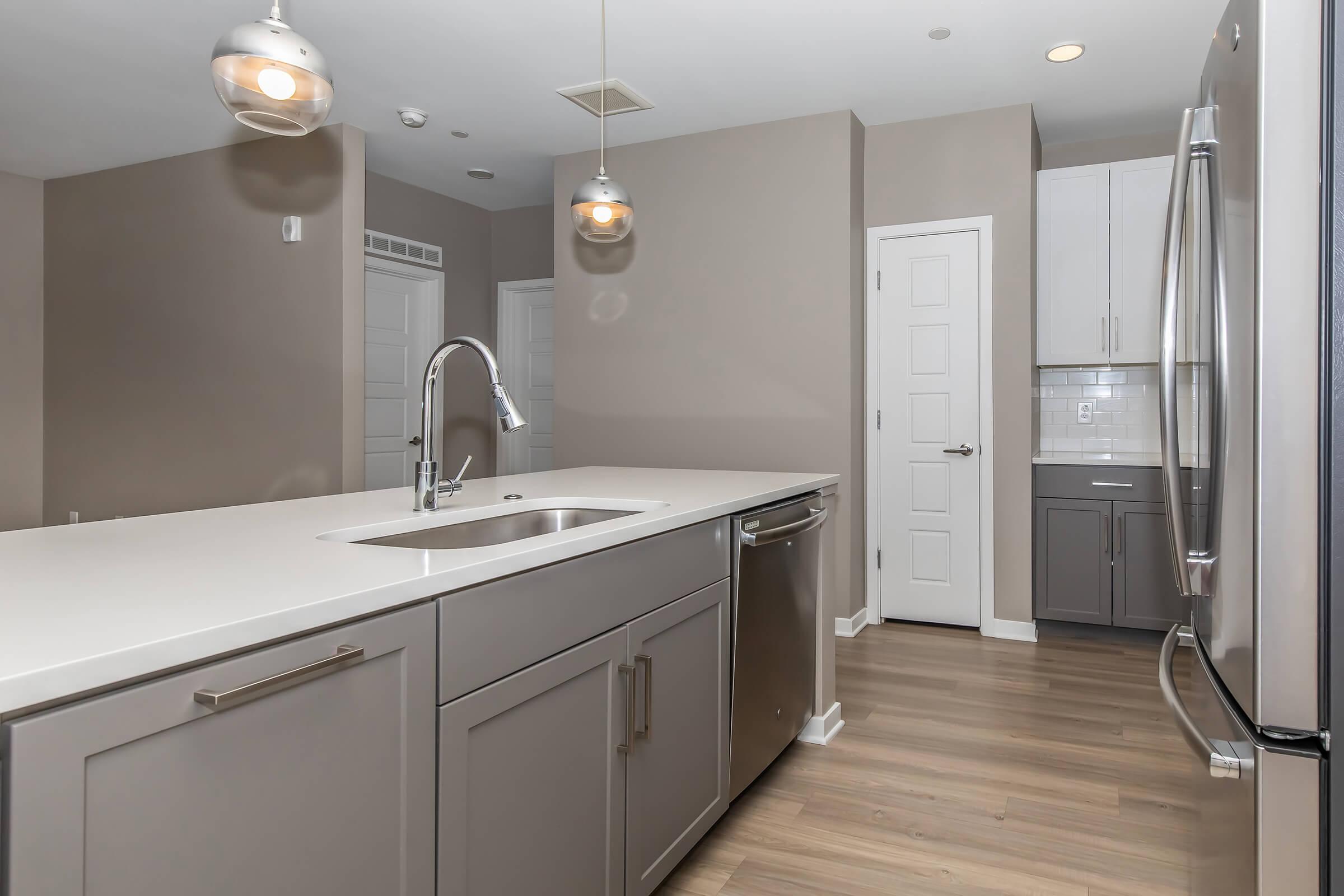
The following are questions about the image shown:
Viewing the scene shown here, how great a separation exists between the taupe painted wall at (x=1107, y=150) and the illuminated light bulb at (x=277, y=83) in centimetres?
411

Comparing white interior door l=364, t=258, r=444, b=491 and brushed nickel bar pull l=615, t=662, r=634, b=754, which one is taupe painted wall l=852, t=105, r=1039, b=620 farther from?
white interior door l=364, t=258, r=444, b=491

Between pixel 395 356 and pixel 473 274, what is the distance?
94 centimetres

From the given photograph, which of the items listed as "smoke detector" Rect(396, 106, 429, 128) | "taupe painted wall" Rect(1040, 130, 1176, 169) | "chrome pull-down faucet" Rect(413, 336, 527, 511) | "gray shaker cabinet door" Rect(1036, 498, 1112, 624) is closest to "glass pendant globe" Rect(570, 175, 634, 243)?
"chrome pull-down faucet" Rect(413, 336, 527, 511)

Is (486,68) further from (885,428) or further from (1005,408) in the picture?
(1005,408)

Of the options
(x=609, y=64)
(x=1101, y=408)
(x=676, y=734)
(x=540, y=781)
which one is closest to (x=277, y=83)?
(x=540, y=781)

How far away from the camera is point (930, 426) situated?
169 inches

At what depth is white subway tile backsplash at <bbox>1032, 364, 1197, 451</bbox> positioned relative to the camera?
4.48m

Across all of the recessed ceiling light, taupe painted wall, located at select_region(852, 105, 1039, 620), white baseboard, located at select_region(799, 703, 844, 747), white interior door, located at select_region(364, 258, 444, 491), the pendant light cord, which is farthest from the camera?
white interior door, located at select_region(364, 258, 444, 491)

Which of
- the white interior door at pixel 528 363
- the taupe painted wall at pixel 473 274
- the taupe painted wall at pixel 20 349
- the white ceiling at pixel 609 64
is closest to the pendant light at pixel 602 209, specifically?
the white ceiling at pixel 609 64

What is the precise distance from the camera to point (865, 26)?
329 cm

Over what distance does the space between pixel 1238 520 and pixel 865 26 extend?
9.12 ft

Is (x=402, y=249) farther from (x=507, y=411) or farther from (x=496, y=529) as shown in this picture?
(x=507, y=411)

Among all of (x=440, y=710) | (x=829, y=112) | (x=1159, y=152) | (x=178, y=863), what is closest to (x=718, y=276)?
(x=829, y=112)

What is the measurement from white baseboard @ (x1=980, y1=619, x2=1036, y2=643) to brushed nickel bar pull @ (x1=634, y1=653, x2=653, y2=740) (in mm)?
3001
